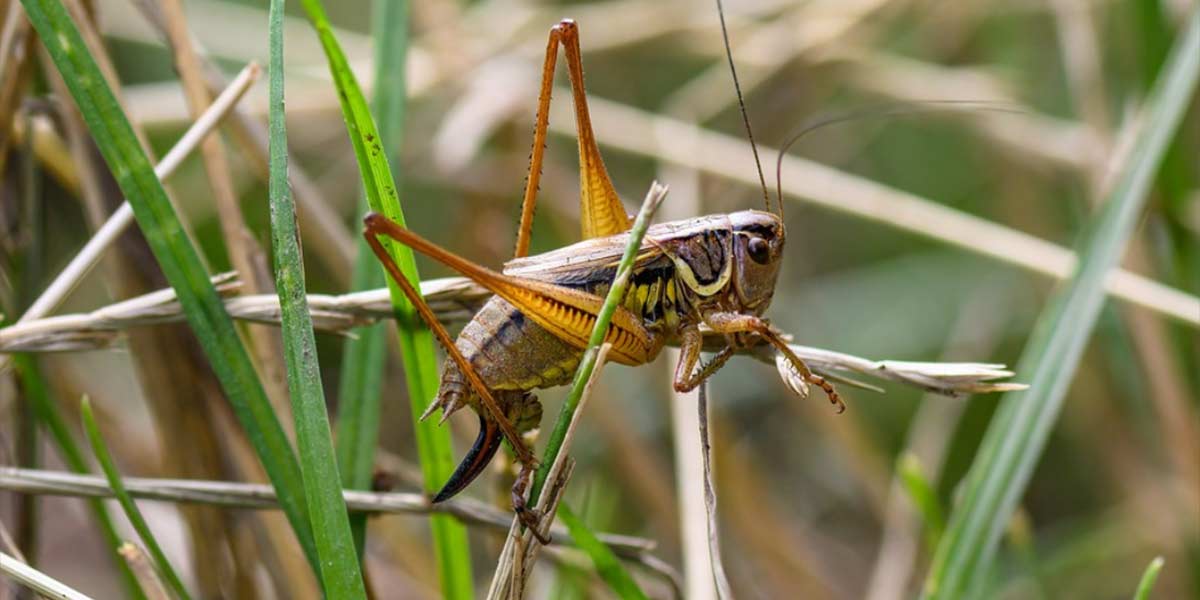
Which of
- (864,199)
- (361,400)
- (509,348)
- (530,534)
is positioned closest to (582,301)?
(509,348)

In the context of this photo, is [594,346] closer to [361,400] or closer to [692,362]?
[361,400]

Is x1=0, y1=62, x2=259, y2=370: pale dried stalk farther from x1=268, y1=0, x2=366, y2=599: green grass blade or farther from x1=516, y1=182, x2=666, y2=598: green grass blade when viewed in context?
x1=516, y1=182, x2=666, y2=598: green grass blade

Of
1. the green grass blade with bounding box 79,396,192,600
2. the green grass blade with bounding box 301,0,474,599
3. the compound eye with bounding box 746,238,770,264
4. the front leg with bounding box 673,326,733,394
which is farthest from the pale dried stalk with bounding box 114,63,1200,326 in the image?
the green grass blade with bounding box 79,396,192,600

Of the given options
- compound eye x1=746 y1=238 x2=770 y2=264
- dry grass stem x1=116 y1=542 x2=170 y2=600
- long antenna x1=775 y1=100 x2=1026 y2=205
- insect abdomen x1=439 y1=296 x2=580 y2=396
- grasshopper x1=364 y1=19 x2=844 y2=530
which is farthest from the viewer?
compound eye x1=746 y1=238 x2=770 y2=264

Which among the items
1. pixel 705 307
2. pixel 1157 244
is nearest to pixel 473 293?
pixel 705 307

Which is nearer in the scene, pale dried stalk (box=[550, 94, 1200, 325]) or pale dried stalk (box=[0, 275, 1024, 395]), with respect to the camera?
pale dried stalk (box=[0, 275, 1024, 395])

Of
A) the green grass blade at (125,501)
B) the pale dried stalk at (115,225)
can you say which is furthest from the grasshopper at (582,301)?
the pale dried stalk at (115,225)

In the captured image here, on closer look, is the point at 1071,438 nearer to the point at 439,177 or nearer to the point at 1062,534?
the point at 1062,534
